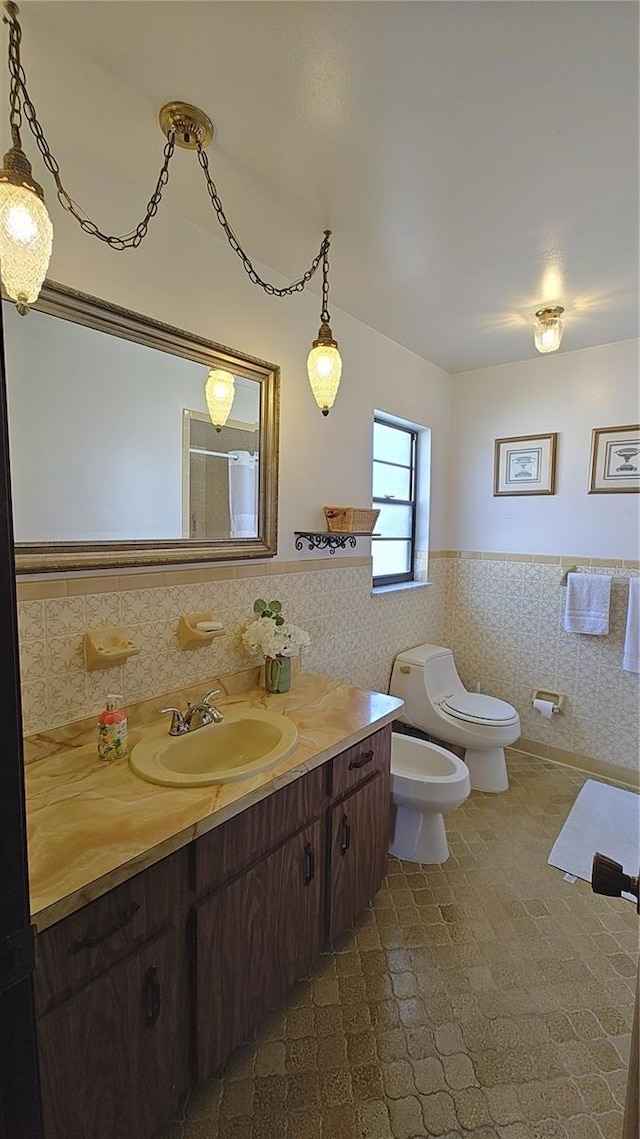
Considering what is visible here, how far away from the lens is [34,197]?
94 cm

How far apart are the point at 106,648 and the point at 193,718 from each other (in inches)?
13.6

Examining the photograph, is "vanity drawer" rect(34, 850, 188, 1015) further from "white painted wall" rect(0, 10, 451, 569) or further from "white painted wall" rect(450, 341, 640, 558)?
"white painted wall" rect(450, 341, 640, 558)

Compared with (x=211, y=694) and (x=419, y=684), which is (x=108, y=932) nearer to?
(x=211, y=694)

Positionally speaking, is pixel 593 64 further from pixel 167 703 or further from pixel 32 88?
pixel 167 703

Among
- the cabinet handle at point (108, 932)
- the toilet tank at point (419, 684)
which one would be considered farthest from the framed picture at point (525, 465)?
the cabinet handle at point (108, 932)

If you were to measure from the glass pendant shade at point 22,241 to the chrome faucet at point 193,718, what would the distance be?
1116 millimetres

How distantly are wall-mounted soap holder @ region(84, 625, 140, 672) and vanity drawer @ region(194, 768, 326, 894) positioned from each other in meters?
0.57

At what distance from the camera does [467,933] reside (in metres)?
1.76

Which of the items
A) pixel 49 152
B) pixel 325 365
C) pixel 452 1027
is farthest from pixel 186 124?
pixel 452 1027

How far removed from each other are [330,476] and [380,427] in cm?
73

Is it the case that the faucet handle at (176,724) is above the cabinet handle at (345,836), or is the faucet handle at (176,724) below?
above

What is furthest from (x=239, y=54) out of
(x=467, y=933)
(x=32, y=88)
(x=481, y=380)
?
(x=467, y=933)

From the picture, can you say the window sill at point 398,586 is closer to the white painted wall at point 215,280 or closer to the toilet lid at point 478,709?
the white painted wall at point 215,280

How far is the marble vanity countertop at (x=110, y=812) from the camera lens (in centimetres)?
89
